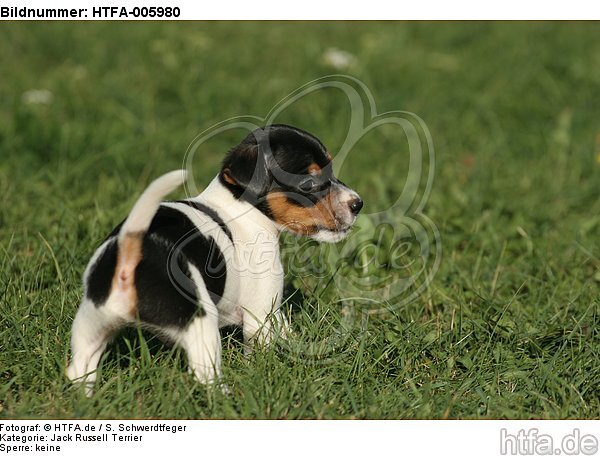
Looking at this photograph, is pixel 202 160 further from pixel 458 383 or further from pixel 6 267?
pixel 458 383

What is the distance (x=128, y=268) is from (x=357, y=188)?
140 inches

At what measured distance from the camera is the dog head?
4.17 metres

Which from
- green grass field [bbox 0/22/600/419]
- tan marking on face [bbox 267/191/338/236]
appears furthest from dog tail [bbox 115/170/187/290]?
tan marking on face [bbox 267/191/338/236]

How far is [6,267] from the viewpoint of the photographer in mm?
4848

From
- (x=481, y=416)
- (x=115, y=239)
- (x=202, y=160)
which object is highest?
(x=115, y=239)

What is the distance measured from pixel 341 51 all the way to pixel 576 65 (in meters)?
2.51

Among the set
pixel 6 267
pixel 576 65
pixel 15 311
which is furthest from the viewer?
pixel 576 65

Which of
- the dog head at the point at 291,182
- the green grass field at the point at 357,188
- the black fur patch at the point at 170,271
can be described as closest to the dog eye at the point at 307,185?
the dog head at the point at 291,182

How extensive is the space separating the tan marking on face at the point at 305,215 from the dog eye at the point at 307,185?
0.27 feet

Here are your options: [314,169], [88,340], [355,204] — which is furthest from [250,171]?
[88,340]

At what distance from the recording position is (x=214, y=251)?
3.99m
